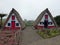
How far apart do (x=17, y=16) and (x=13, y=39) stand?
3214cm

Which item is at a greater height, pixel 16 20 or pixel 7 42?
pixel 16 20

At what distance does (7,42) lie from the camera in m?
19.2

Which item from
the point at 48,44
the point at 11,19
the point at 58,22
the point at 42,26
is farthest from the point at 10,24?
the point at 48,44

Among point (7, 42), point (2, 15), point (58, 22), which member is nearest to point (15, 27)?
point (2, 15)

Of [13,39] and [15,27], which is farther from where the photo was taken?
[15,27]

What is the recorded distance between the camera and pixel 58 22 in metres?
58.4

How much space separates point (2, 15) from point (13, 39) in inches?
1462

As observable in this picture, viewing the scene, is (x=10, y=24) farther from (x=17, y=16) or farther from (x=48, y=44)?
(x=48, y=44)

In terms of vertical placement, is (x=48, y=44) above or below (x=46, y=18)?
below

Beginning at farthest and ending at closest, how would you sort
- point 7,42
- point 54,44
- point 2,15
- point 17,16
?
point 2,15 < point 17,16 < point 54,44 < point 7,42

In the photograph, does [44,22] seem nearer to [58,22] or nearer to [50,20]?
[50,20]

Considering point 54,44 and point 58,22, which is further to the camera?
point 58,22

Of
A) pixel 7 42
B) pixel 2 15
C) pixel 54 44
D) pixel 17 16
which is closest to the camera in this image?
pixel 7 42

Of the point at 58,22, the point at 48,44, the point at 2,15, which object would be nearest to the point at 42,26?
the point at 58,22
